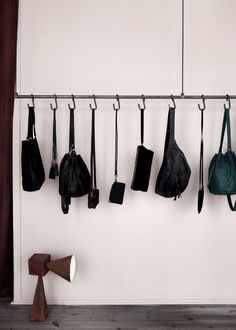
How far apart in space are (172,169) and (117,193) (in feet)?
1.45

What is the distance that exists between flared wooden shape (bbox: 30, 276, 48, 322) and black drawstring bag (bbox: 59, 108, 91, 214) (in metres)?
0.68

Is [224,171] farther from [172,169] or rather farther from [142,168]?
[142,168]

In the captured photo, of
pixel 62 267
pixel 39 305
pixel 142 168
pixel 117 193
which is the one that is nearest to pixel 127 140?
pixel 142 168

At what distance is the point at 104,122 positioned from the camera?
254 cm

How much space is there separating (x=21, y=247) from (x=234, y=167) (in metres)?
1.75

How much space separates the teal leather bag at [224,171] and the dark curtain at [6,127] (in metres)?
1.57

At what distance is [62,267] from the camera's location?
234 centimetres

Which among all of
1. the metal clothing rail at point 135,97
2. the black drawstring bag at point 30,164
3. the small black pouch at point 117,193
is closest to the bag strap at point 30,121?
the black drawstring bag at point 30,164

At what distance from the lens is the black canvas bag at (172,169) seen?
2.33 metres

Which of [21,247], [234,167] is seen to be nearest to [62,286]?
[21,247]

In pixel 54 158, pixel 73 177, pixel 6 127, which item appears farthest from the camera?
pixel 6 127

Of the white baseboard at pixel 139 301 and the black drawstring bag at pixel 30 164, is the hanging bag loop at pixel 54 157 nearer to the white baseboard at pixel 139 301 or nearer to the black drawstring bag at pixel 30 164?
the black drawstring bag at pixel 30 164

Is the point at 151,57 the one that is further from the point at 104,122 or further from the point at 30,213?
the point at 30,213

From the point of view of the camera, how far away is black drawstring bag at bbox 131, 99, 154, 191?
2352 millimetres
